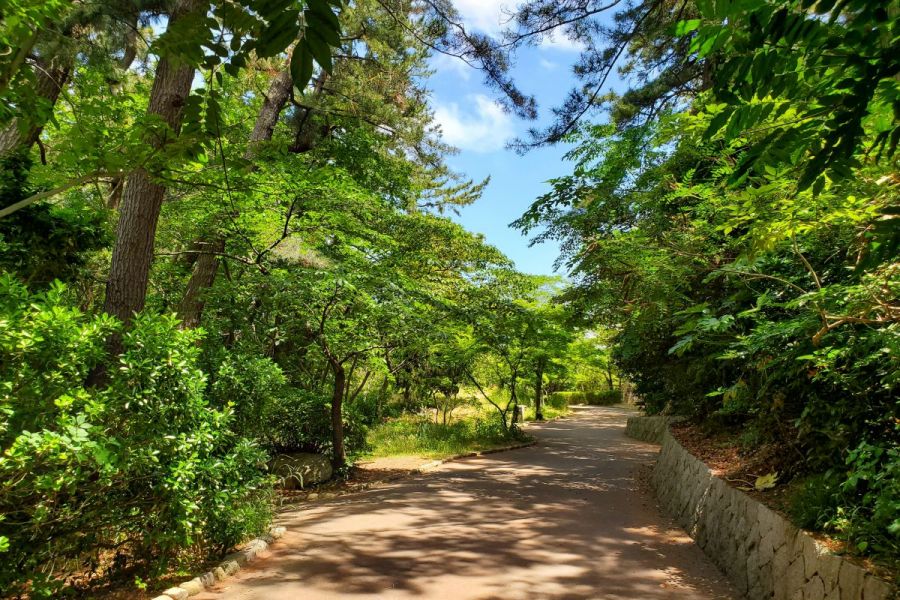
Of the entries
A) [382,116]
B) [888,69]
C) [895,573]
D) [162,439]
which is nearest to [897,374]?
[895,573]

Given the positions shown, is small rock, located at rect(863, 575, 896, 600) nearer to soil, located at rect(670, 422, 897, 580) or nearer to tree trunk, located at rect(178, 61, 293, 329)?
soil, located at rect(670, 422, 897, 580)

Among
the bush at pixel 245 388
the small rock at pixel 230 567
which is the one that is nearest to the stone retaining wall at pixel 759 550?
the small rock at pixel 230 567

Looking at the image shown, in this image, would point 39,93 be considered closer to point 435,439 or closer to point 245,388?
point 245,388

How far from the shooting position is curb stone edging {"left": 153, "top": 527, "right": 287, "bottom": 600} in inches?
137

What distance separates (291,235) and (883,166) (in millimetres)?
6871

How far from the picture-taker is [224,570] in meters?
3.99

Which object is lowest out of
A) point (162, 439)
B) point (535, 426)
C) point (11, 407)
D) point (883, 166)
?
point (535, 426)

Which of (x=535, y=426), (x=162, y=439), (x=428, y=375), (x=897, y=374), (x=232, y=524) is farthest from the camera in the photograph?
(x=535, y=426)

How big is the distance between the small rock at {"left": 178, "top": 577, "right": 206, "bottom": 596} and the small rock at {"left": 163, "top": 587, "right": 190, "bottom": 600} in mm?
36

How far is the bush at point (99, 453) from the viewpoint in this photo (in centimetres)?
275

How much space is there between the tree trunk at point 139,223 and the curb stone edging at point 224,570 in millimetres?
2294

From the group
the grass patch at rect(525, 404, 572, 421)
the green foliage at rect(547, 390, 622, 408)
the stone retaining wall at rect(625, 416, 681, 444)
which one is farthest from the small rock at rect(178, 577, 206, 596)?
the green foliage at rect(547, 390, 622, 408)

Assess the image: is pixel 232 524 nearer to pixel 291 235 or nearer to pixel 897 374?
pixel 291 235

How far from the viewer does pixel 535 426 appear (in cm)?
2003
